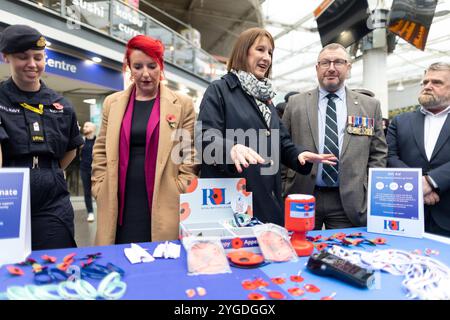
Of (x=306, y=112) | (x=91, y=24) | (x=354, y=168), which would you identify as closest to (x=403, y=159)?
(x=354, y=168)

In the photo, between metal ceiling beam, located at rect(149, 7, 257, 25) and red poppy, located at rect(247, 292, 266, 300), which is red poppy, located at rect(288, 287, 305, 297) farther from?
metal ceiling beam, located at rect(149, 7, 257, 25)

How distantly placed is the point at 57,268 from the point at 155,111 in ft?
2.89

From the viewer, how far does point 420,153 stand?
6.20ft

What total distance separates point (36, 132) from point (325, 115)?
1.50 meters

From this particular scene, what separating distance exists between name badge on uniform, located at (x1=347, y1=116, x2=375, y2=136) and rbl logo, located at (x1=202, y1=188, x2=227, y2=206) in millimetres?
869

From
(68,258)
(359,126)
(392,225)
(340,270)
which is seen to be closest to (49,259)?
(68,258)

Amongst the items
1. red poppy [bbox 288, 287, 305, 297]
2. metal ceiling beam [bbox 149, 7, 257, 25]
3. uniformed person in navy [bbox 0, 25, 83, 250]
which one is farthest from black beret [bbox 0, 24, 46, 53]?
metal ceiling beam [bbox 149, 7, 257, 25]

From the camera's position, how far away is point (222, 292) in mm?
896

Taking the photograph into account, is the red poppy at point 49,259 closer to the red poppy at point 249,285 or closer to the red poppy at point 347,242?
the red poppy at point 249,285

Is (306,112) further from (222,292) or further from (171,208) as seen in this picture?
(222,292)

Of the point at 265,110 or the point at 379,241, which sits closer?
the point at 379,241

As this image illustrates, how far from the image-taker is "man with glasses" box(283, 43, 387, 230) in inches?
69.9

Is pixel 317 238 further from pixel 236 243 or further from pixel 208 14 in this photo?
pixel 208 14

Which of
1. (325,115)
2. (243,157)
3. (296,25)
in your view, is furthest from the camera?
(296,25)
